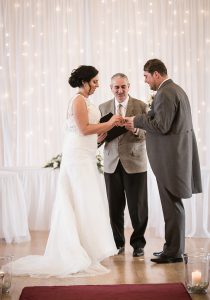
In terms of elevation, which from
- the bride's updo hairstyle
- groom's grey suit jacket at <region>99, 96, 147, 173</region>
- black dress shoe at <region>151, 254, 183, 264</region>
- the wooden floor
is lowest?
the wooden floor

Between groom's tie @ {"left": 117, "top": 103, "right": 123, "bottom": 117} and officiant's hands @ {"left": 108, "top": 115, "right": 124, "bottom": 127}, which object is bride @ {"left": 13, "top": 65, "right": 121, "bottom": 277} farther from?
groom's tie @ {"left": 117, "top": 103, "right": 123, "bottom": 117}

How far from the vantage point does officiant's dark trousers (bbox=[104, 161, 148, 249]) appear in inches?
196

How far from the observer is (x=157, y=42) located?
7074 mm

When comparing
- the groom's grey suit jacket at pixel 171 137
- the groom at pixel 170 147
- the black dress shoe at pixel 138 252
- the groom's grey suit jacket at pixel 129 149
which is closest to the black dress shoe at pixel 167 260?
the groom at pixel 170 147

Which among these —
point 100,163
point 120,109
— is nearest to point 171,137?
point 120,109

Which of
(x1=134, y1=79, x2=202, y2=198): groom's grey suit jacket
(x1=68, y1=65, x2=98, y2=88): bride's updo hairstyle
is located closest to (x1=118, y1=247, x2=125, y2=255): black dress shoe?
(x1=134, y1=79, x2=202, y2=198): groom's grey suit jacket

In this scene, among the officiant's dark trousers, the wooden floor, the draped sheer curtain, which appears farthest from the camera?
the draped sheer curtain

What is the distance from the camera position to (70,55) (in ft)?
23.5

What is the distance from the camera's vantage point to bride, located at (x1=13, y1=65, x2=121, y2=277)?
4387 mm

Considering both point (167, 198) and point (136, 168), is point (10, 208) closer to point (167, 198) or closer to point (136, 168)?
point (136, 168)

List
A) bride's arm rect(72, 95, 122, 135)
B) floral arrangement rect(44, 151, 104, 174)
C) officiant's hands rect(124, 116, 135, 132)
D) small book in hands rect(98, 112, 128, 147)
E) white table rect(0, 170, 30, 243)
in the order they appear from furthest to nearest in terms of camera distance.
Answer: floral arrangement rect(44, 151, 104, 174), white table rect(0, 170, 30, 243), small book in hands rect(98, 112, 128, 147), officiant's hands rect(124, 116, 135, 132), bride's arm rect(72, 95, 122, 135)

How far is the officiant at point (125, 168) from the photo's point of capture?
4.93 meters

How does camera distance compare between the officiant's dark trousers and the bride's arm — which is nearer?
the bride's arm

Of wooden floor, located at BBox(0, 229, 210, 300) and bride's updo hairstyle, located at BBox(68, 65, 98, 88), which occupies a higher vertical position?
bride's updo hairstyle, located at BBox(68, 65, 98, 88)
